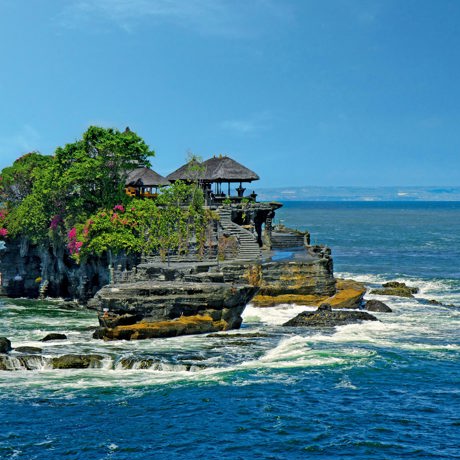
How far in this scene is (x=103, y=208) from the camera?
2960 inches

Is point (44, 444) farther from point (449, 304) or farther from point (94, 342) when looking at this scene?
point (449, 304)

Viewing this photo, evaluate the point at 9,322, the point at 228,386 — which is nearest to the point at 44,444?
the point at 228,386

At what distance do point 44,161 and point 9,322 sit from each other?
28.1 metres

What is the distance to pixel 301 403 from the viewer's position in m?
37.6

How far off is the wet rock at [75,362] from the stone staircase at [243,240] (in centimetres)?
2938

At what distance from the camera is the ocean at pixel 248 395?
105 ft

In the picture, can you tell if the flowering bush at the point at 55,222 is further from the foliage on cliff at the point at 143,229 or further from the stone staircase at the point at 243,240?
the stone staircase at the point at 243,240

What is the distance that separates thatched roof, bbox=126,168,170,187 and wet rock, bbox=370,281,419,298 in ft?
89.0

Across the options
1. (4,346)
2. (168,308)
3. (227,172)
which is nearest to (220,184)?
(227,172)

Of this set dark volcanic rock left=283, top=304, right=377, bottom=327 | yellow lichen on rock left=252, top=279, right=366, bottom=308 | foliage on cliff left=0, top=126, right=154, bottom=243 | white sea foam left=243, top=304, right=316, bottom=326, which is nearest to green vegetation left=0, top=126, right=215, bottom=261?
foliage on cliff left=0, top=126, right=154, bottom=243

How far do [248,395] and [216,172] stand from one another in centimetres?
4587

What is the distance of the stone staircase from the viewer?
237ft

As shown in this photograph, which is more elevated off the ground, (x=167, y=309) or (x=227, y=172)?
(x=227, y=172)

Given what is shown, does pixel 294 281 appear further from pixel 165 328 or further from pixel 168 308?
pixel 165 328
